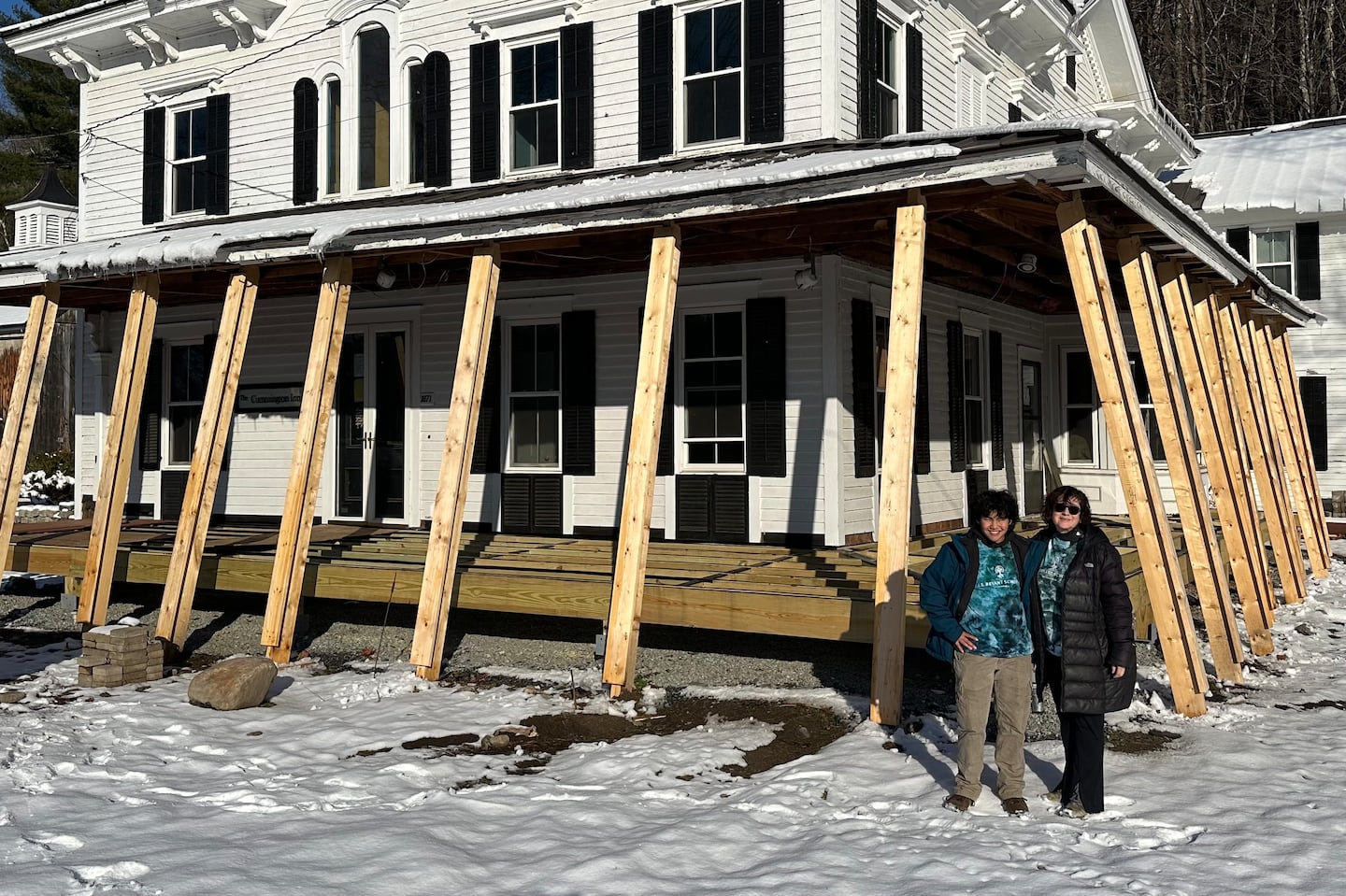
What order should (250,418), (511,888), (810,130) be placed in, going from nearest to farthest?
(511,888) → (810,130) → (250,418)

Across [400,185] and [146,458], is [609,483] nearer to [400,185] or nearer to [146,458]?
[400,185]

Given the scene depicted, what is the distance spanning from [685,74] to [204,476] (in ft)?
21.4

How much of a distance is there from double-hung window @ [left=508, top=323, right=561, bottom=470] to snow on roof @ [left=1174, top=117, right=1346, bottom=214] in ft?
46.7

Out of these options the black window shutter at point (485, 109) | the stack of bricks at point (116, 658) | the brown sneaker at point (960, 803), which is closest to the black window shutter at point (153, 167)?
the black window shutter at point (485, 109)

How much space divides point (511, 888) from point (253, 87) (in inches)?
531

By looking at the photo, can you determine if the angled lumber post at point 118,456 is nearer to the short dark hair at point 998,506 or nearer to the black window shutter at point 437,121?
the black window shutter at point 437,121

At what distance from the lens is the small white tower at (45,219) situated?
1847cm

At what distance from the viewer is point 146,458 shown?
52.6ft

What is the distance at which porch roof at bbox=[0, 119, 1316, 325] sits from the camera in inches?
290

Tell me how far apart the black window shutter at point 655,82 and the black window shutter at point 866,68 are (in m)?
2.00

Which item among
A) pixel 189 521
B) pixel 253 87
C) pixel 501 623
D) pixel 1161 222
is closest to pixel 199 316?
pixel 253 87

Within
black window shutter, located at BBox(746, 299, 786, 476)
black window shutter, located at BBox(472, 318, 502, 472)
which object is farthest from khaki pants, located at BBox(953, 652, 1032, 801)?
black window shutter, located at BBox(472, 318, 502, 472)

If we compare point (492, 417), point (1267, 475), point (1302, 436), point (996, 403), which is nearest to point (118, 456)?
point (492, 417)

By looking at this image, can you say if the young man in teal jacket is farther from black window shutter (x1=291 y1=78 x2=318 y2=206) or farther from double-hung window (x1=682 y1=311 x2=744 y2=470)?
black window shutter (x1=291 y1=78 x2=318 y2=206)
